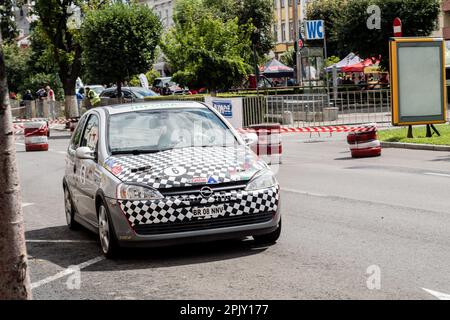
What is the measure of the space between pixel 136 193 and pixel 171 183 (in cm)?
34

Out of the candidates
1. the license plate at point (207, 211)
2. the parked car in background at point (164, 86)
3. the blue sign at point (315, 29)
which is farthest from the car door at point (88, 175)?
the parked car in background at point (164, 86)

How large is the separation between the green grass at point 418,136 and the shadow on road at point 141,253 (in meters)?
13.4

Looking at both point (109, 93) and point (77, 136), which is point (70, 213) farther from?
point (109, 93)

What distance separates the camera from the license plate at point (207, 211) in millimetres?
8602

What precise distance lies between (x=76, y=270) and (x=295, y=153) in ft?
49.1

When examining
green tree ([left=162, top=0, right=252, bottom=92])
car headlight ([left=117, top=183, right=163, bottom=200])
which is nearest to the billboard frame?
green tree ([left=162, top=0, right=252, bottom=92])

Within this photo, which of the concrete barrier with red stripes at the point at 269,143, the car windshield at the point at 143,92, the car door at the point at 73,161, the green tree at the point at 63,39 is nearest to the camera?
the car door at the point at 73,161

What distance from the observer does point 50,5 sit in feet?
139

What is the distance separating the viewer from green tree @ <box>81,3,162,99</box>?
133 feet

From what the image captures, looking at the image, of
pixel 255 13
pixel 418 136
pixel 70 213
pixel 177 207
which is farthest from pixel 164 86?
pixel 177 207

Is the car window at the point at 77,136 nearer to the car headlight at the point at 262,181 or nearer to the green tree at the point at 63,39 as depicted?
the car headlight at the point at 262,181

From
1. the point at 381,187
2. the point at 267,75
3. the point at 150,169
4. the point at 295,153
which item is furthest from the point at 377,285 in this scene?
the point at 267,75

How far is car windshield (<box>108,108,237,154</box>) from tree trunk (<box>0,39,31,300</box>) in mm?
4016

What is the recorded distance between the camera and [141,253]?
9305mm
